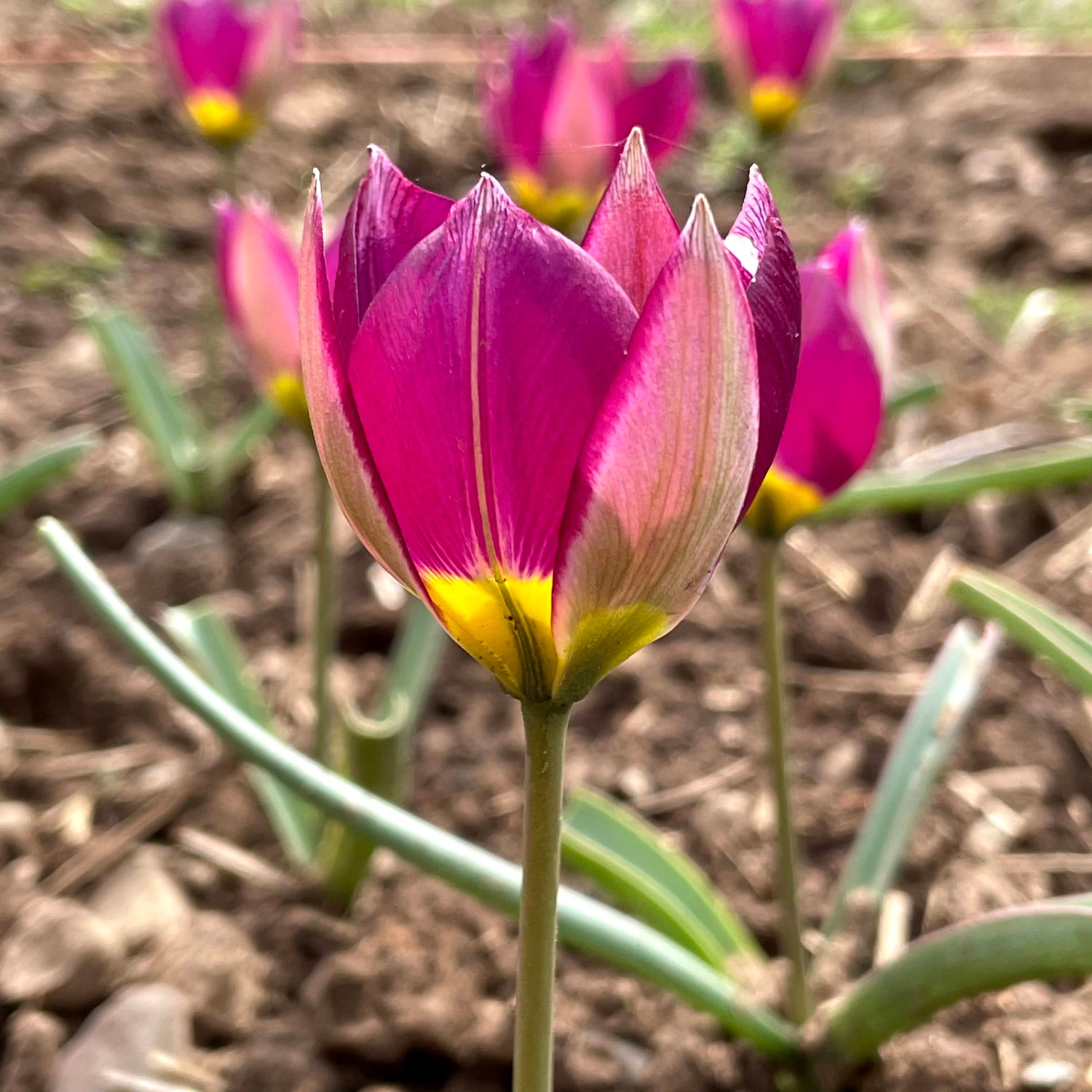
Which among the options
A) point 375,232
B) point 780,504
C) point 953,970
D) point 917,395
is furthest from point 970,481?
point 375,232

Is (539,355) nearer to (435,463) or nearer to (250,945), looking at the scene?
(435,463)

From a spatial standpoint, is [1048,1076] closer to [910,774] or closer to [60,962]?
[910,774]

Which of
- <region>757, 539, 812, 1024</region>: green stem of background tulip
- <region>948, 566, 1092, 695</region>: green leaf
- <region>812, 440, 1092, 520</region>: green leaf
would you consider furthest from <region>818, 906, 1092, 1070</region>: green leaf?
<region>812, 440, 1092, 520</region>: green leaf

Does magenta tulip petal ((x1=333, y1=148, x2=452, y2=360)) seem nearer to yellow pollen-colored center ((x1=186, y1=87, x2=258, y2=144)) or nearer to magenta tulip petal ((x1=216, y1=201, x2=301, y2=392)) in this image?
magenta tulip petal ((x1=216, y1=201, x2=301, y2=392))

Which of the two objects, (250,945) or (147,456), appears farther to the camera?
(147,456)

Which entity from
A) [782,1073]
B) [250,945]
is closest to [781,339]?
[782,1073]

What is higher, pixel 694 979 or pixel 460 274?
pixel 460 274
